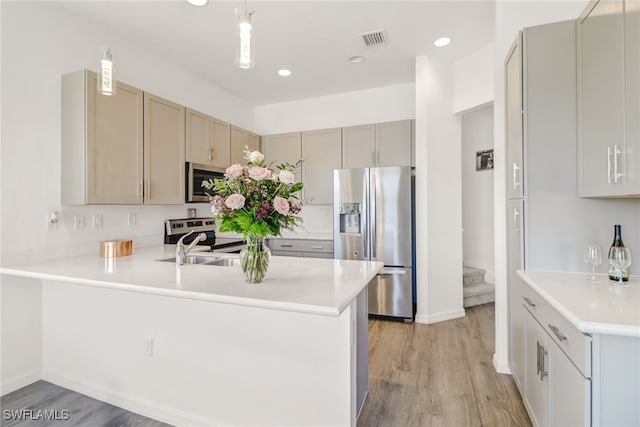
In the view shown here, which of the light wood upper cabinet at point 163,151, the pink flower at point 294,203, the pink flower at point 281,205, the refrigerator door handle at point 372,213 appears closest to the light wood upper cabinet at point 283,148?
the refrigerator door handle at point 372,213

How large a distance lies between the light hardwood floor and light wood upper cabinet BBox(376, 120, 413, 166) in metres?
1.95

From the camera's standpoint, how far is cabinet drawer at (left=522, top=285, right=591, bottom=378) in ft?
3.63

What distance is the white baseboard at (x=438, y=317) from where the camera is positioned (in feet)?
11.3

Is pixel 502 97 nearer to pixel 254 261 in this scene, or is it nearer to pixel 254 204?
pixel 254 204

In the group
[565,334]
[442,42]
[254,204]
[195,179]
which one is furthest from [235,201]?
[442,42]

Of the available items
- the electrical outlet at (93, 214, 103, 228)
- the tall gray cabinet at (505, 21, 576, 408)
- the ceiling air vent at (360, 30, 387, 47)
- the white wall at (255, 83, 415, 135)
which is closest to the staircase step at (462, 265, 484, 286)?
the white wall at (255, 83, 415, 135)

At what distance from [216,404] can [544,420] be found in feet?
5.53

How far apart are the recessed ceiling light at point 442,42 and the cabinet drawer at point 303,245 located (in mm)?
2415

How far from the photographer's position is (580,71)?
1.76 m

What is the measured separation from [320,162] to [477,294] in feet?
8.90

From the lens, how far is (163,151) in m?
2.91

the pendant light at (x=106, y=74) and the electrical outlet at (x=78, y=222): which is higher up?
the pendant light at (x=106, y=74)

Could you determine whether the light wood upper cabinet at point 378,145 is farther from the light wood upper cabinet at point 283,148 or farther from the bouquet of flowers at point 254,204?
the bouquet of flowers at point 254,204

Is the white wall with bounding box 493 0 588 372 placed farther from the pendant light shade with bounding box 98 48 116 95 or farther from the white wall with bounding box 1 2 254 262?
the white wall with bounding box 1 2 254 262
